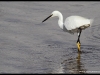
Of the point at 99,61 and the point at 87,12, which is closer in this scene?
the point at 99,61

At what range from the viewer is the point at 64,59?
981 cm

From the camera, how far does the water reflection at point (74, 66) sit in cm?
880

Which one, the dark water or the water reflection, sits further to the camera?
the dark water

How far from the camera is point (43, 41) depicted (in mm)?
11234

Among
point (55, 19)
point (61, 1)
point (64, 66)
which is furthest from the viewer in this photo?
point (61, 1)

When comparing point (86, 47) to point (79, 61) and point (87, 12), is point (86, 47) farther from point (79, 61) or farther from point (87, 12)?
point (87, 12)

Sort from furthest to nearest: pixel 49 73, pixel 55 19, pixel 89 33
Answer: pixel 55 19, pixel 89 33, pixel 49 73

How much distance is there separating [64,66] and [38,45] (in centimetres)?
179

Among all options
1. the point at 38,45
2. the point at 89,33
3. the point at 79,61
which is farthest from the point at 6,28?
the point at 79,61

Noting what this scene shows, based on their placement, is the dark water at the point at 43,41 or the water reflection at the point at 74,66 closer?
the water reflection at the point at 74,66

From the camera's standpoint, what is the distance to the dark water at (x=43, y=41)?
9125mm

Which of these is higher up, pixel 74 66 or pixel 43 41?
pixel 74 66

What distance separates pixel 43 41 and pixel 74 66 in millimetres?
2256

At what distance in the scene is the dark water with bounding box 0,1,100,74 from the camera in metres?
9.12
